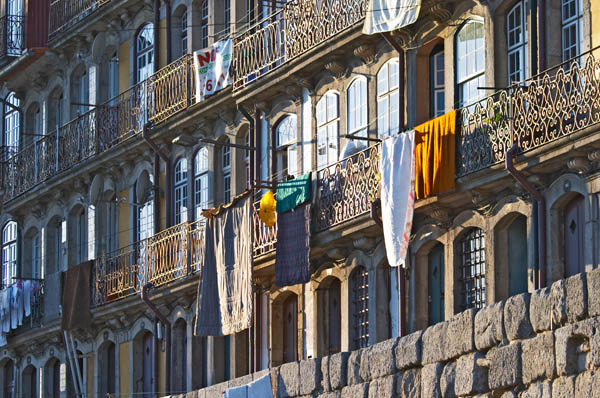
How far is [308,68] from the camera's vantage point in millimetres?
31594

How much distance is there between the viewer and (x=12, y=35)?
4616cm

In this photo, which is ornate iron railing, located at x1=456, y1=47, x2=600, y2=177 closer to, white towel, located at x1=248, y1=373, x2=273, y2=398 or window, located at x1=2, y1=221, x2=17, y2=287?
white towel, located at x1=248, y1=373, x2=273, y2=398

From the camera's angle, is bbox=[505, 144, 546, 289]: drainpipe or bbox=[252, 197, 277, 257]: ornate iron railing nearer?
bbox=[505, 144, 546, 289]: drainpipe

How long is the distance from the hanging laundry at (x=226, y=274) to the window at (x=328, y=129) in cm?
149

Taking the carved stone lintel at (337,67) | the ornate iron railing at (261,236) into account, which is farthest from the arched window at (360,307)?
the carved stone lintel at (337,67)

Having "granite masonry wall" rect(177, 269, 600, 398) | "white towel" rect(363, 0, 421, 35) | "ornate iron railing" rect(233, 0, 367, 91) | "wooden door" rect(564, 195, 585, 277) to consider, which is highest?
"ornate iron railing" rect(233, 0, 367, 91)

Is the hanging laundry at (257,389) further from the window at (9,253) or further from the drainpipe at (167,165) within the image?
the window at (9,253)

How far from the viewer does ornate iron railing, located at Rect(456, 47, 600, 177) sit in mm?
23406

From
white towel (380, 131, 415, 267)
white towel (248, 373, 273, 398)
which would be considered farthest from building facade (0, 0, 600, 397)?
white towel (248, 373, 273, 398)

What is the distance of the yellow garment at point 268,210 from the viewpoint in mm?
31453

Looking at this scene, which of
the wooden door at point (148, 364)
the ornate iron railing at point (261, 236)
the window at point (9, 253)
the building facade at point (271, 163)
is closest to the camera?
the building facade at point (271, 163)

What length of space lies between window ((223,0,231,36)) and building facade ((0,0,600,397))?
64mm

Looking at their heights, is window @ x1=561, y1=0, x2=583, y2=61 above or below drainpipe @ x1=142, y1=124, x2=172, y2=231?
below

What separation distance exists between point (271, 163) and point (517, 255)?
27.4ft
